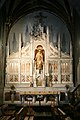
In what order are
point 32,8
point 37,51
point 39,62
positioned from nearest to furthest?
point 39,62 → point 37,51 → point 32,8

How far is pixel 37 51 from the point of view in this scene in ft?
79.8

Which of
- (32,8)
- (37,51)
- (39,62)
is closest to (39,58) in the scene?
(39,62)

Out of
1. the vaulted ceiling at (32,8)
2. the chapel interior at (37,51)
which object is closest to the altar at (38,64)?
the chapel interior at (37,51)

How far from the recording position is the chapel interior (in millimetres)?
22812

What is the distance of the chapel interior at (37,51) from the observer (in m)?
22.8

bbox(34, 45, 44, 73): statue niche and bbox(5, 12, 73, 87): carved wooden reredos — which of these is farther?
bbox(34, 45, 44, 73): statue niche

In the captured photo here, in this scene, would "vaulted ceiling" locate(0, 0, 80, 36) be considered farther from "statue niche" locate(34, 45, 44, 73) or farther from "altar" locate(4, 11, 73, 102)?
"statue niche" locate(34, 45, 44, 73)

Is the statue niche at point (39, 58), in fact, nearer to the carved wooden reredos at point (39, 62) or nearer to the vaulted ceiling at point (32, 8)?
the carved wooden reredos at point (39, 62)

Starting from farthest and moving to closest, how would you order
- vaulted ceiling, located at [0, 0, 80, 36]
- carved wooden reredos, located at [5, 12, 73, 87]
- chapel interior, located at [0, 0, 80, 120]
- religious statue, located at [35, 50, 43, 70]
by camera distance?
religious statue, located at [35, 50, 43, 70] < carved wooden reredos, located at [5, 12, 73, 87] < vaulted ceiling, located at [0, 0, 80, 36] < chapel interior, located at [0, 0, 80, 120]

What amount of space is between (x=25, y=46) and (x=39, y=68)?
227cm

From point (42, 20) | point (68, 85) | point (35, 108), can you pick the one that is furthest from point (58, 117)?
point (42, 20)

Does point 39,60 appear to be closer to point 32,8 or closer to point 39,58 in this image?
point 39,58

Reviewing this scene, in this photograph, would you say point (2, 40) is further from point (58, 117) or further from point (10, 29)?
point (58, 117)

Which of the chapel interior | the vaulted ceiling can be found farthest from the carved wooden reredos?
the vaulted ceiling
